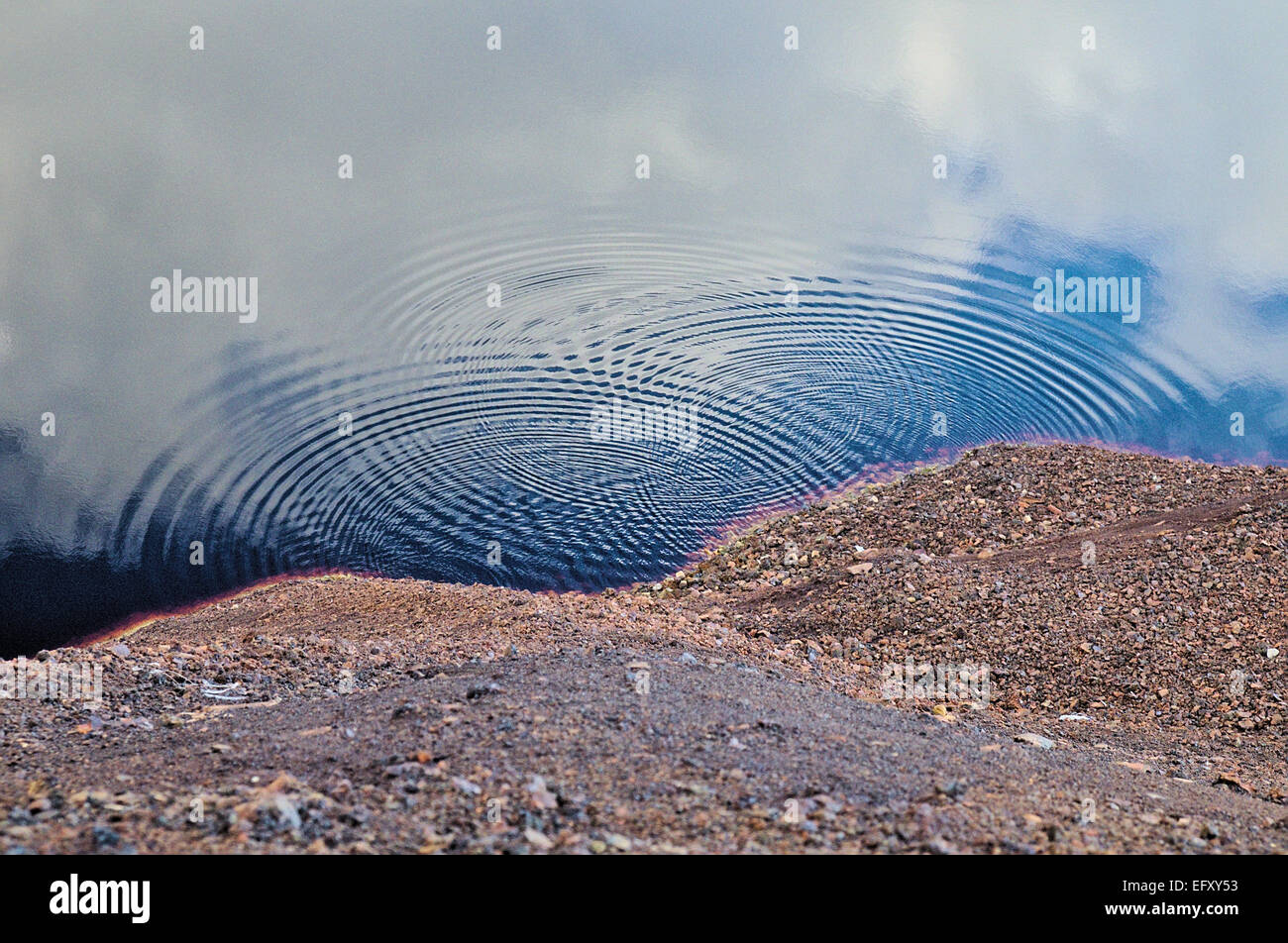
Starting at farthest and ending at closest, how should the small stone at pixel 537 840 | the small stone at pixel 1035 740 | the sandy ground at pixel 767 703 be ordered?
the small stone at pixel 1035 740 < the sandy ground at pixel 767 703 < the small stone at pixel 537 840

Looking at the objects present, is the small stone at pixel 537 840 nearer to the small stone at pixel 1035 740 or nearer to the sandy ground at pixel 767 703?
the sandy ground at pixel 767 703

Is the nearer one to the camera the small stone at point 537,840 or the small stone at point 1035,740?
the small stone at point 537,840

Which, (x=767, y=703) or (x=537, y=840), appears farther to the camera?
(x=767, y=703)

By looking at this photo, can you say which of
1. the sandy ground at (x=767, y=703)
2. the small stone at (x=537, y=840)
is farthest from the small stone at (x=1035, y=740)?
the small stone at (x=537, y=840)

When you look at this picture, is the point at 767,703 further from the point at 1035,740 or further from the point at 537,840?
the point at 537,840

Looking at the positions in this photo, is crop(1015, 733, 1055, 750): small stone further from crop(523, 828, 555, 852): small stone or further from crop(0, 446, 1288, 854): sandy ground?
crop(523, 828, 555, 852): small stone

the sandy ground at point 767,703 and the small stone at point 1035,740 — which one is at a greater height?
the sandy ground at point 767,703

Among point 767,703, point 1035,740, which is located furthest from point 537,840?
point 1035,740

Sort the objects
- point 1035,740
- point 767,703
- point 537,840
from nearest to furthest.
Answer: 1. point 537,840
2. point 767,703
3. point 1035,740
